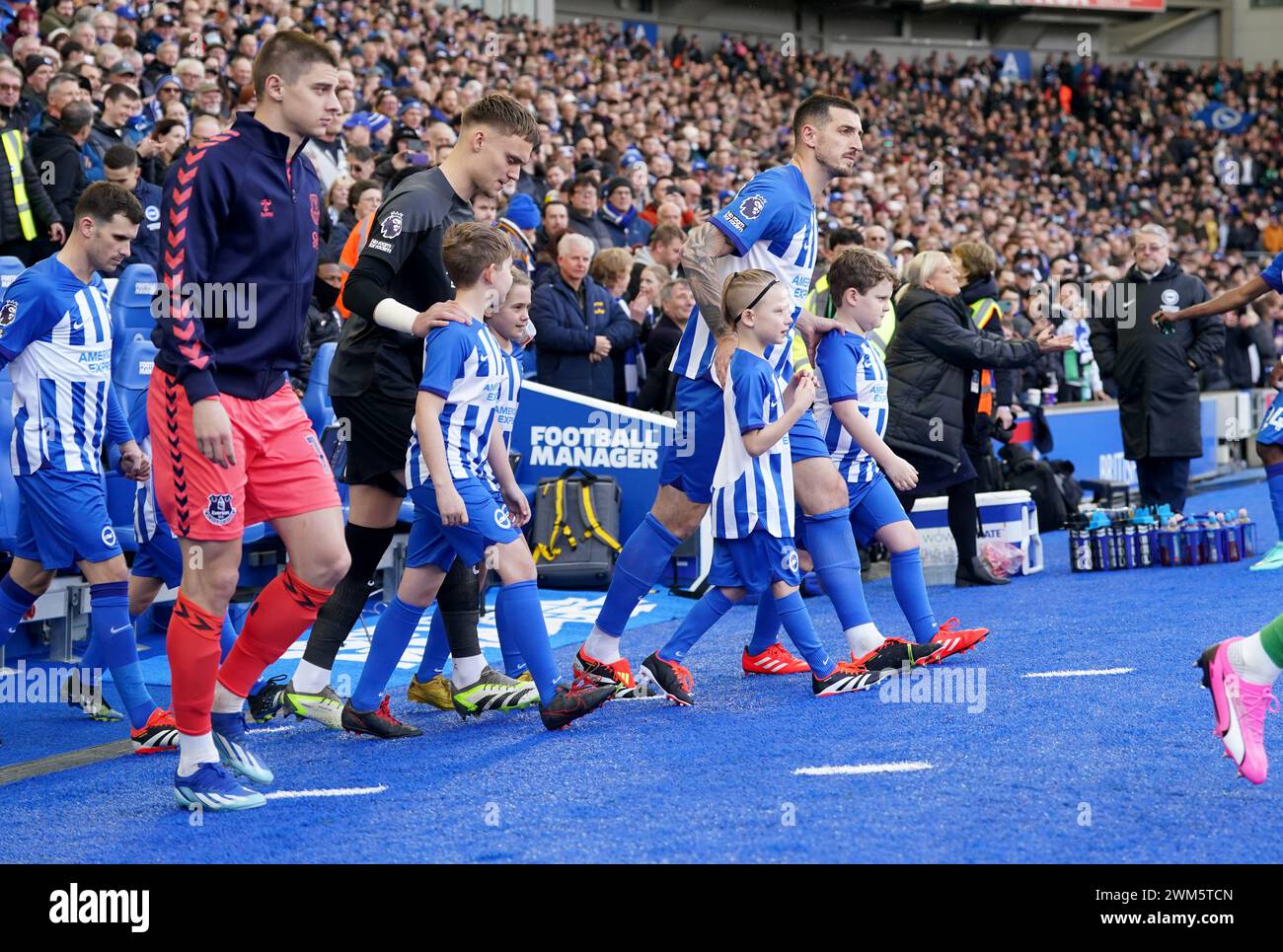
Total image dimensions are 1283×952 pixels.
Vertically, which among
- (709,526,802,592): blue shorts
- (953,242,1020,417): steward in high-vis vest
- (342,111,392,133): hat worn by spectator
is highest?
(342,111,392,133): hat worn by spectator

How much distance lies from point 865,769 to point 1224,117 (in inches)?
1272

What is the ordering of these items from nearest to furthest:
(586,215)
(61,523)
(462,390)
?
1. (462,390)
2. (61,523)
3. (586,215)

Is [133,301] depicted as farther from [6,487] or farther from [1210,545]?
[1210,545]

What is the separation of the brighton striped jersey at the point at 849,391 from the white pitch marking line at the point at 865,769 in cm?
193

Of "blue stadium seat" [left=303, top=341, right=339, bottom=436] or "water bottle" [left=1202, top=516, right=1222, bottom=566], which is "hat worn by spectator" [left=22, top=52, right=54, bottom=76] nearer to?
"blue stadium seat" [left=303, top=341, right=339, bottom=436]

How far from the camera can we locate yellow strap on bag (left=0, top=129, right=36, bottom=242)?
8.66m

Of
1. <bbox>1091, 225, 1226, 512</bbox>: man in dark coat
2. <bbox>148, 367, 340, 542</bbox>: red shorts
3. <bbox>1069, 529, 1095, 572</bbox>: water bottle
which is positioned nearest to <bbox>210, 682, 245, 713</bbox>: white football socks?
<bbox>148, 367, 340, 542</bbox>: red shorts

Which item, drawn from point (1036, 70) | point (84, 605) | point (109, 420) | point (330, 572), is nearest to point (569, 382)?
point (84, 605)

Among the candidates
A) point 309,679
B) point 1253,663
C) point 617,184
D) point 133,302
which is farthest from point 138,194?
point 1253,663

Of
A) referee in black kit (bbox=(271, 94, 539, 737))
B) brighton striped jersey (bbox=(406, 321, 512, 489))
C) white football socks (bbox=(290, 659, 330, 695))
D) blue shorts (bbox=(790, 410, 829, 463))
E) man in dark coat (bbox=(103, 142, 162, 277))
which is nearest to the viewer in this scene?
brighton striped jersey (bbox=(406, 321, 512, 489))

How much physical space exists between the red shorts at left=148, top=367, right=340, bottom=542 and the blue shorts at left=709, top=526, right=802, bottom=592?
1745mm

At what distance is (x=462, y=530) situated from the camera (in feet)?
15.5

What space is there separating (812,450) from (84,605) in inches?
132
